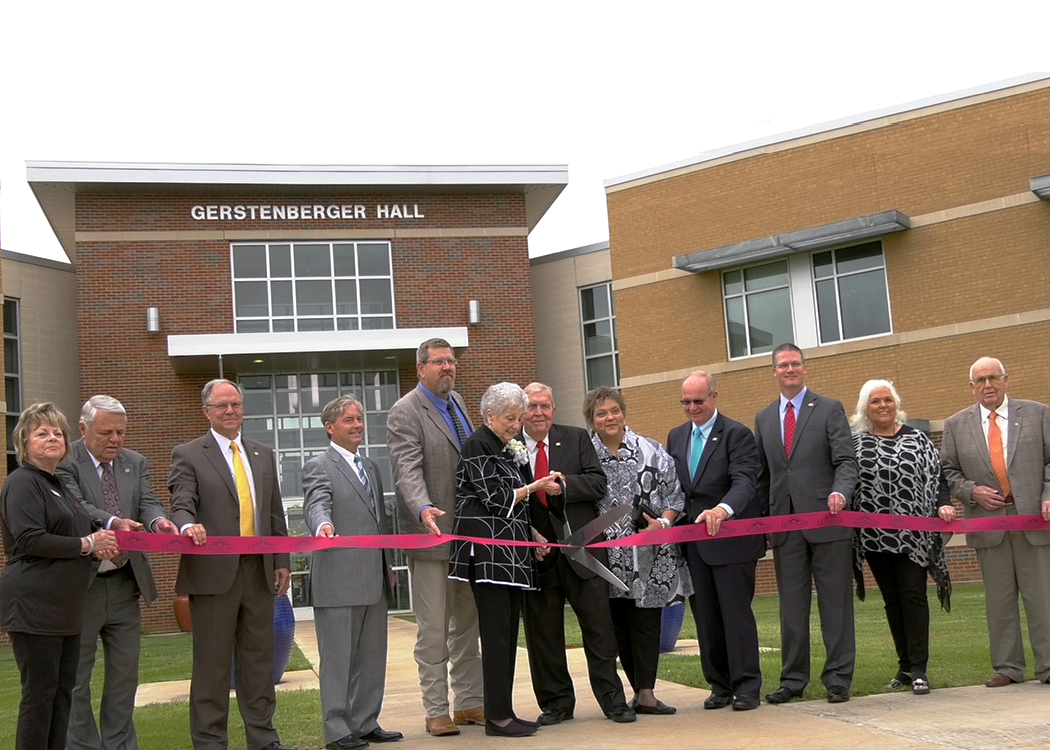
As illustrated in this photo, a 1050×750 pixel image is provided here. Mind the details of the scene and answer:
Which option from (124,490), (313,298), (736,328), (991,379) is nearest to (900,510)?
(991,379)

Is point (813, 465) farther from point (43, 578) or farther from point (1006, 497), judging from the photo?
point (43, 578)

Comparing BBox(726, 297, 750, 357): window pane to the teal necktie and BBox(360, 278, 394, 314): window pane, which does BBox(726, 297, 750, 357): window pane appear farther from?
the teal necktie

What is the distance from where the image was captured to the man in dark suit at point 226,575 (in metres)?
6.29

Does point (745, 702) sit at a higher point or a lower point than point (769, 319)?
lower

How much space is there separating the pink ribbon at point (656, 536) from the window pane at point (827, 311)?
15290mm

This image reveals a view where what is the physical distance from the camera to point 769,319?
23.4 metres

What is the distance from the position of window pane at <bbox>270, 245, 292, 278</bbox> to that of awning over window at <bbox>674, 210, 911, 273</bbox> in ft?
31.2

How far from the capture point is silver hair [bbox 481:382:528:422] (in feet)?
22.0

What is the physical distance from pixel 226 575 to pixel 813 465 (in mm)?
3735

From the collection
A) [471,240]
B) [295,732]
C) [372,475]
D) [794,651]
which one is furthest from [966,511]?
[471,240]

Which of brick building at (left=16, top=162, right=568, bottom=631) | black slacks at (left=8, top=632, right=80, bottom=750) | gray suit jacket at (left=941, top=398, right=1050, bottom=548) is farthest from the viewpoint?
brick building at (left=16, top=162, right=568, bottom=631)

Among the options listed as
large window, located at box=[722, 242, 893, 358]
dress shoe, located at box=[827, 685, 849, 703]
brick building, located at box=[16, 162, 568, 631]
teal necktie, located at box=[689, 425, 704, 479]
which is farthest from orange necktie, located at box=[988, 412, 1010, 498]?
brick building, located at box=[16, 162, 568, 631]

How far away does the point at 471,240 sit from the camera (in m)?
28.5

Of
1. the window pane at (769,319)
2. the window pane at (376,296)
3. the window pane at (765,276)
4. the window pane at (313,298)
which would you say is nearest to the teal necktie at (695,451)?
the window pane at (769,319)
